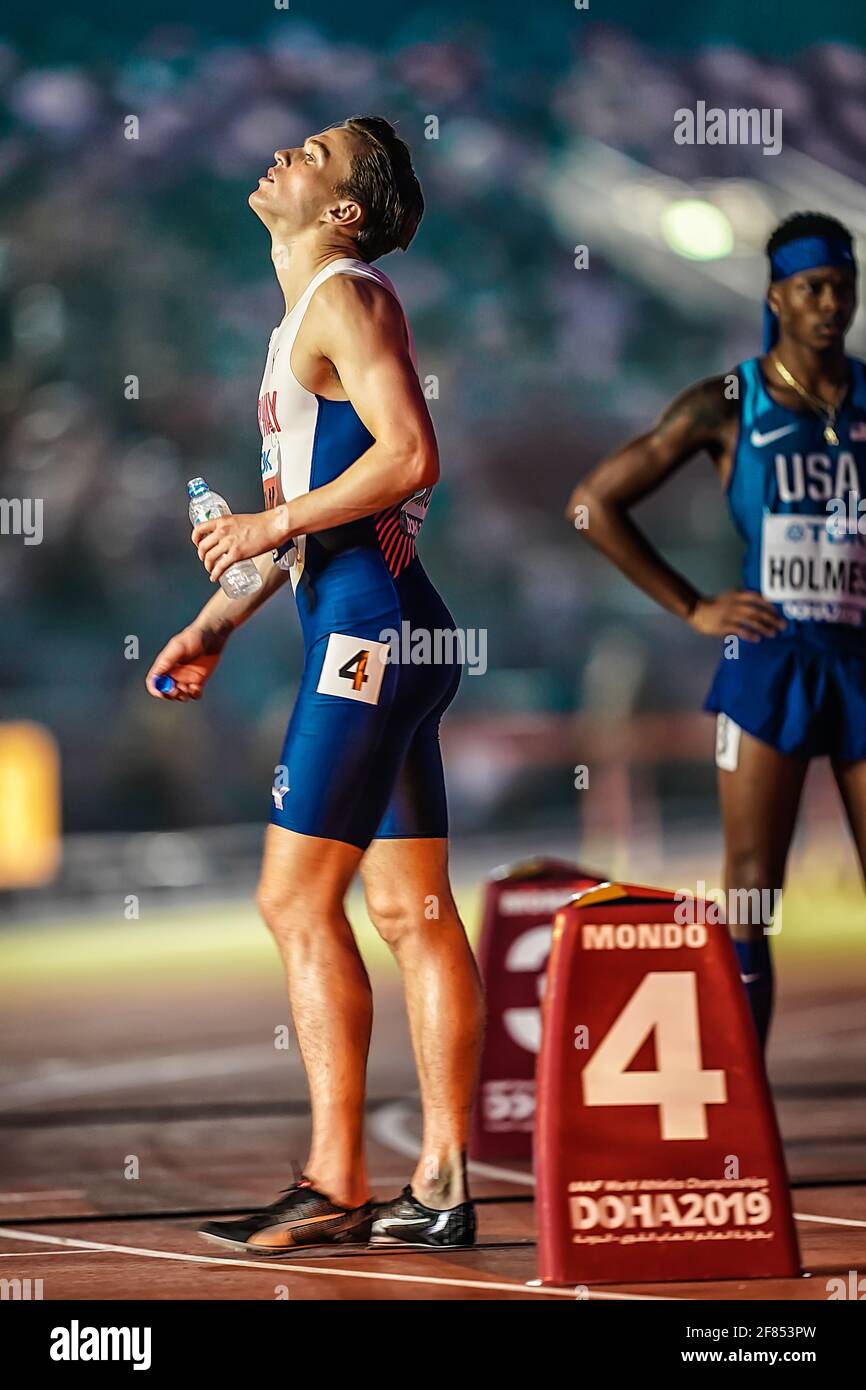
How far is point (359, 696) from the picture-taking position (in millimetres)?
3334

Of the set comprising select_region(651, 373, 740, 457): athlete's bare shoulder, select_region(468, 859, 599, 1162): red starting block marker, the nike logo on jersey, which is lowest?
select_region(468, 859, 599, 1162): red starting block marker

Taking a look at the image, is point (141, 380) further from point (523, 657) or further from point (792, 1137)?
point (792, 1137)

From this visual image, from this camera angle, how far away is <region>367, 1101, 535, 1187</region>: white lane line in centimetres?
440

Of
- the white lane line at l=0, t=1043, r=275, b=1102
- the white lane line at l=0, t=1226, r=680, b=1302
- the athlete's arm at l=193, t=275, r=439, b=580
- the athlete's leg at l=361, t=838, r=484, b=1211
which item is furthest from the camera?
the white lane line at l=0, t=1043, r=275, b=1102

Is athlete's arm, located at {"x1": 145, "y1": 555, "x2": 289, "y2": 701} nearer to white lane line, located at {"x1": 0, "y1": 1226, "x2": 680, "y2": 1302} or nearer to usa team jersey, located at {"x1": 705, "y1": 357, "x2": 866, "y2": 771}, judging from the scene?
white lane line, located at {"x1": 0, "y1": 1226, "x2": 680, "y2": 1302}

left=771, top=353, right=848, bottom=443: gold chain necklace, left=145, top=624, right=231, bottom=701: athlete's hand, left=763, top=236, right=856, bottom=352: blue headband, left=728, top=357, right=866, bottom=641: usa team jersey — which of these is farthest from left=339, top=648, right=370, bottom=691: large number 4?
left=763, top=236, right=856, bottom=352: blue headband

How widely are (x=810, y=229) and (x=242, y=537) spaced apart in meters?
1.75

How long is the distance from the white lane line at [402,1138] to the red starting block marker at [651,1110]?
4.35 feet

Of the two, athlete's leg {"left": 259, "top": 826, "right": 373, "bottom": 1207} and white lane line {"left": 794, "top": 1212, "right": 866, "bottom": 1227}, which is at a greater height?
athlete's leg {"left": 259, "top": 826, "right": 373, "bottom": 1207}

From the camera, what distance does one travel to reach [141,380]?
13.5 metres

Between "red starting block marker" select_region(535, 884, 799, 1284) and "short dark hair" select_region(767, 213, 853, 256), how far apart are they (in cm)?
190
